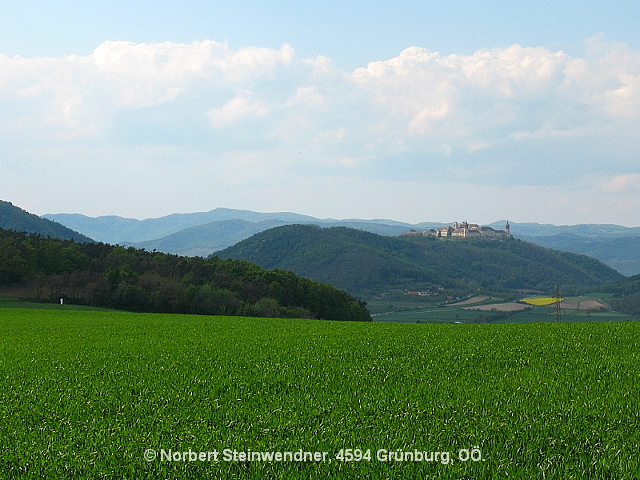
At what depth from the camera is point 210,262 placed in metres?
93.9

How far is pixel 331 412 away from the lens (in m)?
10.2

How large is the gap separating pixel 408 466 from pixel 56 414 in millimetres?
7321

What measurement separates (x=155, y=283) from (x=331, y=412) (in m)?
66.1

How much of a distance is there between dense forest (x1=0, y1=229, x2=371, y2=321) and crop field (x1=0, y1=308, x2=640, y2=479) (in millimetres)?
53222


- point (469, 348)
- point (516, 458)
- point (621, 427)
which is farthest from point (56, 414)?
point (469, 348)

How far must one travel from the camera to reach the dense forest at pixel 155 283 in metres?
68.8

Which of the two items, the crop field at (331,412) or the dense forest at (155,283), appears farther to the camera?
the dense forest at (155,283)

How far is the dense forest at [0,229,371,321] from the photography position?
68.8 m

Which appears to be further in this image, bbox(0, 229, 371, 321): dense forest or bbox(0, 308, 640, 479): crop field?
bbox(0, 229, 371, 321): dense forest

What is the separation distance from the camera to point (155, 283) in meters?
72.1

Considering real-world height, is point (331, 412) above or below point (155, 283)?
above

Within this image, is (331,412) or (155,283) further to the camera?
(155,283)

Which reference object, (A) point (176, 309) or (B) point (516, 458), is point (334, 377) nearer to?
(B) point (516, 458)

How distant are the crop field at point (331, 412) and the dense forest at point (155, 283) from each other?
2095 inches
